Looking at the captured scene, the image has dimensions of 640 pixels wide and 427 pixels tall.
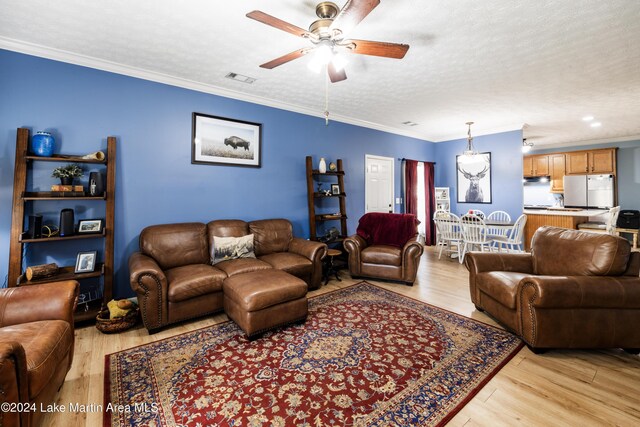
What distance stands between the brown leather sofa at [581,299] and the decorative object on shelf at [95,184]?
3996 millimetres

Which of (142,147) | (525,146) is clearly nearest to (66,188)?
(142,147)

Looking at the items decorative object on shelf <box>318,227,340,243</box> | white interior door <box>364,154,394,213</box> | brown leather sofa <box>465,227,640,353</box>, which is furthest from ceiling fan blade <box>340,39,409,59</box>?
white interior door <box>364,154,394,213</box>

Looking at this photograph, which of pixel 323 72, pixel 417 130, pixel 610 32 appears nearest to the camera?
pixel 610 32

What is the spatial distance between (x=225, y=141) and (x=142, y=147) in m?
0.99

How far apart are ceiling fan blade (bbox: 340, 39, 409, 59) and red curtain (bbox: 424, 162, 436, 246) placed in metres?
5.14

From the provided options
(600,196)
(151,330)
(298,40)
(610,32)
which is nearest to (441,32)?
(298,40)

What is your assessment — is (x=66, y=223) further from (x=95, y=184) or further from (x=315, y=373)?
(x=315, y=373)

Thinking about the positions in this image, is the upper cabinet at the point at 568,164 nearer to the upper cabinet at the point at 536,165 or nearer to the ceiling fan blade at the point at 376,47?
the upper cabinet at the point at 536,165

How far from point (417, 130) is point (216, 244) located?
496cm

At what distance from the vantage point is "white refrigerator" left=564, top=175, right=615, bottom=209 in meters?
6.76

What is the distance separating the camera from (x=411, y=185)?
643cm

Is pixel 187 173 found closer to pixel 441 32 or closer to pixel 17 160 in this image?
pixel 17 160

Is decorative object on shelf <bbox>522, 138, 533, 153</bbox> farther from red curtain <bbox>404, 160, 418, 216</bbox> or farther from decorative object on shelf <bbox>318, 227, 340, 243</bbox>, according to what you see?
decorative object on shelf <bbox>318, 227, 340, 243</bbox>

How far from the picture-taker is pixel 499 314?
2.63 meters
